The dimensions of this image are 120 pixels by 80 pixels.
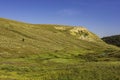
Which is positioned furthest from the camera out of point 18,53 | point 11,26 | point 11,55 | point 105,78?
point 11,26

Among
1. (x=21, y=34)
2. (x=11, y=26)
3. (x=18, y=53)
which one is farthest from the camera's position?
(x=11, y=26)

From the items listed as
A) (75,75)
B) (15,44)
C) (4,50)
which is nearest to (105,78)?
(75,75)

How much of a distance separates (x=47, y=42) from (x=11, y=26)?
27374mm

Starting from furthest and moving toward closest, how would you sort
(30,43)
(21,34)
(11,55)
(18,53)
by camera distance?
(21,34) → (30,43) → (18,53) → (11,55)

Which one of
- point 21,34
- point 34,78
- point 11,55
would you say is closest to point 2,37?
point 21,34

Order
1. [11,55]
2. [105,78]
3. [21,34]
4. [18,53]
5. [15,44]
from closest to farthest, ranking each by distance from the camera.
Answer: [105,78], [11,55], [18,53], [15,44], [21,34]

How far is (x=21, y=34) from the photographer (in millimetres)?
163125

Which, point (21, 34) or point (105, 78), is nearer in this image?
point (105, 78)

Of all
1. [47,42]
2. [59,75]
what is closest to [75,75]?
[59,75]

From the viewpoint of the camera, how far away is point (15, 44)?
13650 cm

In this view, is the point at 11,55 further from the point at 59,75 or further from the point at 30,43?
the point at 59,75

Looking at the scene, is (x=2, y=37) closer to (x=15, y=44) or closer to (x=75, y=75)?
(x=15, y=44)

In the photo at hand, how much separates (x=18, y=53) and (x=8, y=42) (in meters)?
18.0

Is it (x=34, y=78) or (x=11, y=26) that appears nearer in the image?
(x=34, y=78)
